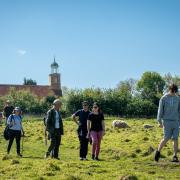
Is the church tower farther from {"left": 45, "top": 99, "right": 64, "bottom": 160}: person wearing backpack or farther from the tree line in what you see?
{"left": 45, "top": 99, "right": 64, "bottom": 160}: person wearing backpack

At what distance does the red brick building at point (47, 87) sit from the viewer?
142750 mm

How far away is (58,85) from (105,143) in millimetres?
139746

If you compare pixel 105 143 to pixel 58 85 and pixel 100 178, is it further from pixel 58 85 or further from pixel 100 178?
pixel 58 85

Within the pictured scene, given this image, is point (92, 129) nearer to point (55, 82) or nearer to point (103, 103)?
point (103, 103)

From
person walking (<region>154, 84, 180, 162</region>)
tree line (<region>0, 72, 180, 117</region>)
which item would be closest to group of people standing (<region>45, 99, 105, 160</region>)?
person walking (<region>154, 84, 180, 162</region>)

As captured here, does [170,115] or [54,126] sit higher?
[170,115]

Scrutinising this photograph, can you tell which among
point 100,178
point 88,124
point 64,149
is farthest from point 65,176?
point 64,149

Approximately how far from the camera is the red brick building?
14275cm

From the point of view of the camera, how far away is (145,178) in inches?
457

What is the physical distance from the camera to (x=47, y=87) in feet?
499

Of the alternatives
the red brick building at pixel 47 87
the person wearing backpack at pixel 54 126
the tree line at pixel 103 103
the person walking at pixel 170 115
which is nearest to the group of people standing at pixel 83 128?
the person wearing backpack at pixel 54 126

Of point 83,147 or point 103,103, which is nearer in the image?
point 83,147

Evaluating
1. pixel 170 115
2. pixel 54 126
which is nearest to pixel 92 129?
pixel 54 126

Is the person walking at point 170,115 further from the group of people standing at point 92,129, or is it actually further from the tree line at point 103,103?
the tree line at point 103,103
